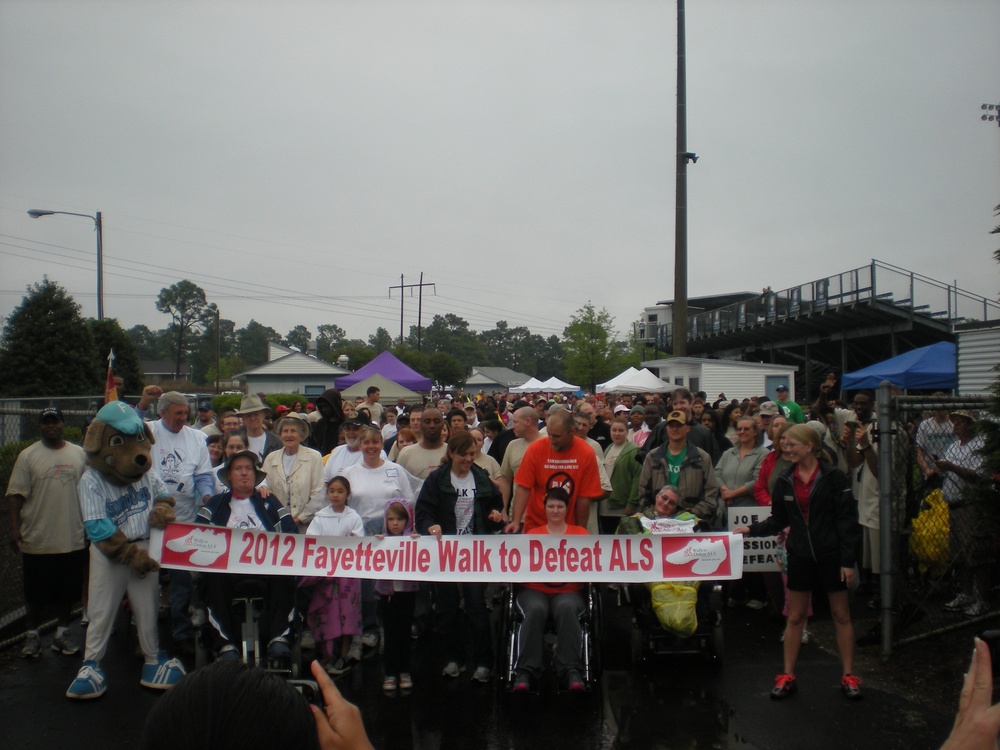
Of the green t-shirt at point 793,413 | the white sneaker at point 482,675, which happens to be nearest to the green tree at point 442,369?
the green t-shirt at point 793,413

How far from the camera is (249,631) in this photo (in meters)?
6.17

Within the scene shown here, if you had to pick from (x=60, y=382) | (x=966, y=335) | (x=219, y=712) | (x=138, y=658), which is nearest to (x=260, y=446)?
(x=138, y=658)

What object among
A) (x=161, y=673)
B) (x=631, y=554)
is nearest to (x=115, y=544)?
(x=161, y=673)

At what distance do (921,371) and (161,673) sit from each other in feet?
54.1

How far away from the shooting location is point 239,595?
6184 mm

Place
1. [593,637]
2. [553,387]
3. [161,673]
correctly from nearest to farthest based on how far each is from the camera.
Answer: [161,673]
[593,637]
[553,387]

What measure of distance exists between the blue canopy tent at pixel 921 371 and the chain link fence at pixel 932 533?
36.5ft

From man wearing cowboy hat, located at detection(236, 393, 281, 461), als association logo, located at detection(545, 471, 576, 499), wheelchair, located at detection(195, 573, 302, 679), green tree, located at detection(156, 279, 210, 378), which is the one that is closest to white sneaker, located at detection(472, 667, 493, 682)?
wheelchair, located at detection(195, 573, 302, 679)

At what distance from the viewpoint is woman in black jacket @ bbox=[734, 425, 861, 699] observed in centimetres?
576

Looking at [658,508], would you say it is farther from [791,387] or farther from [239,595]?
[791,387]

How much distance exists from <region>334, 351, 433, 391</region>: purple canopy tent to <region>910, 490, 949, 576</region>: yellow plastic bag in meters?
24.0

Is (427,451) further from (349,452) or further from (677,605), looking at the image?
(677,605)

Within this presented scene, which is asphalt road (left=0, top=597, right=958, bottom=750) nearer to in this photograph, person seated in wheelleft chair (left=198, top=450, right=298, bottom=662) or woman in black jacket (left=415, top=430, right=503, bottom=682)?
woman in black jacket (left=415, top=430, right=503, bottom=682)

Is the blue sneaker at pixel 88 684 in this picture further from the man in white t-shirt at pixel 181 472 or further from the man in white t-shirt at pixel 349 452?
the man in white t-shirt at pixel 349 452
